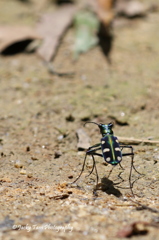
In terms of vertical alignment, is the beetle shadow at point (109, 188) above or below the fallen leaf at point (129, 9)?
below

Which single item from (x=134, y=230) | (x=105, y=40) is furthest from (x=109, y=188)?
(x=105, y=40)

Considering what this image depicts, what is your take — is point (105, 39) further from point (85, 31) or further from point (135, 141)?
point (135, 141)

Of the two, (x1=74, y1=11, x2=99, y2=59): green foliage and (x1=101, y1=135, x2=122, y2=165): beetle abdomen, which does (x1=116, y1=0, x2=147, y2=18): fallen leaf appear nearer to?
(x1=74, y1=11, x2=99, y2=59): green foliage

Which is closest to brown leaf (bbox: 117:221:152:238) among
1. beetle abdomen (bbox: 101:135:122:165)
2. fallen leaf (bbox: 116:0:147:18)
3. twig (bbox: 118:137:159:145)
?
beetle abdomen (bbox: 101:135:122:165)

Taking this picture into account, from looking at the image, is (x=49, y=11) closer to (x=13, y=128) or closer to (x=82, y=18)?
(x=82, y=18)

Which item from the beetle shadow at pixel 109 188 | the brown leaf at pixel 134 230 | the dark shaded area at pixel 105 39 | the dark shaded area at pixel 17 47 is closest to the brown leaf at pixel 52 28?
the dark shaded area at pixel 17 47

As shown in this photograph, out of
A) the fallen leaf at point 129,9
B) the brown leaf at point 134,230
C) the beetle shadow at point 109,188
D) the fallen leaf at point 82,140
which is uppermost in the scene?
the fallen leaf at point 129,9

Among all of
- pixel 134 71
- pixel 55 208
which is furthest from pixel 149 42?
pixel 55 208

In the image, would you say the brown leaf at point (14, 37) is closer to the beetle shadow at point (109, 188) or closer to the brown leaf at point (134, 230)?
the beetle shadow at point (109, 188)
